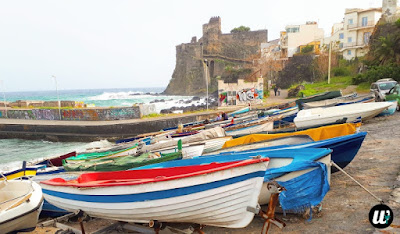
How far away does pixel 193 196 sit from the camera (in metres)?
4.74

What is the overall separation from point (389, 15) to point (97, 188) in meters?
41.6

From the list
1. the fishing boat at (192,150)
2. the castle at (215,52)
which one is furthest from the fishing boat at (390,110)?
the castle at (215,52)

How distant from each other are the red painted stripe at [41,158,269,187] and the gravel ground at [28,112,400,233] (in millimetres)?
1153

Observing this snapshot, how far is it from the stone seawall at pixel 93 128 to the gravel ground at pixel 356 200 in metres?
16.5

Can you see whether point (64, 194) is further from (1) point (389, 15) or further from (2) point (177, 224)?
(1) point (389, 15)

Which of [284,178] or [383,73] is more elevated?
[383,73]

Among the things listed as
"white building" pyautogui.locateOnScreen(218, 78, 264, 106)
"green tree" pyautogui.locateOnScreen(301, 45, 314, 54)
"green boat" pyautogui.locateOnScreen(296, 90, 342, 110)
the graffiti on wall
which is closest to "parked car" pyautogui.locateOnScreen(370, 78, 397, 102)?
"green boat" pyautogui.locateOnScreen(296, 90, 342, 110)

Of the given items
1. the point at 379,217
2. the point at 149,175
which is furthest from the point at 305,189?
the point at 149,175

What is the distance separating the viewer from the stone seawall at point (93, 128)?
75.7ft

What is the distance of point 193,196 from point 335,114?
9167mm

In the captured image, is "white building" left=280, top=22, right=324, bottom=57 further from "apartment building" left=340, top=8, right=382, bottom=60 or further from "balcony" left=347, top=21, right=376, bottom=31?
"balcony" left=347, top=21, right=376, bottom=31

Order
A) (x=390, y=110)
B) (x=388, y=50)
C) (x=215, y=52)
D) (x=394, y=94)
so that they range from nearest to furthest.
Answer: (x=390, y=110), (x=394, y=94), (x=388, y=50), (x=215, y=52)

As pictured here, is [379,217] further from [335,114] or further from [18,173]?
[18,173]

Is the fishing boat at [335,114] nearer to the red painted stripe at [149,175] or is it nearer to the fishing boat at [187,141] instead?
the fishing boat at [187,141]
